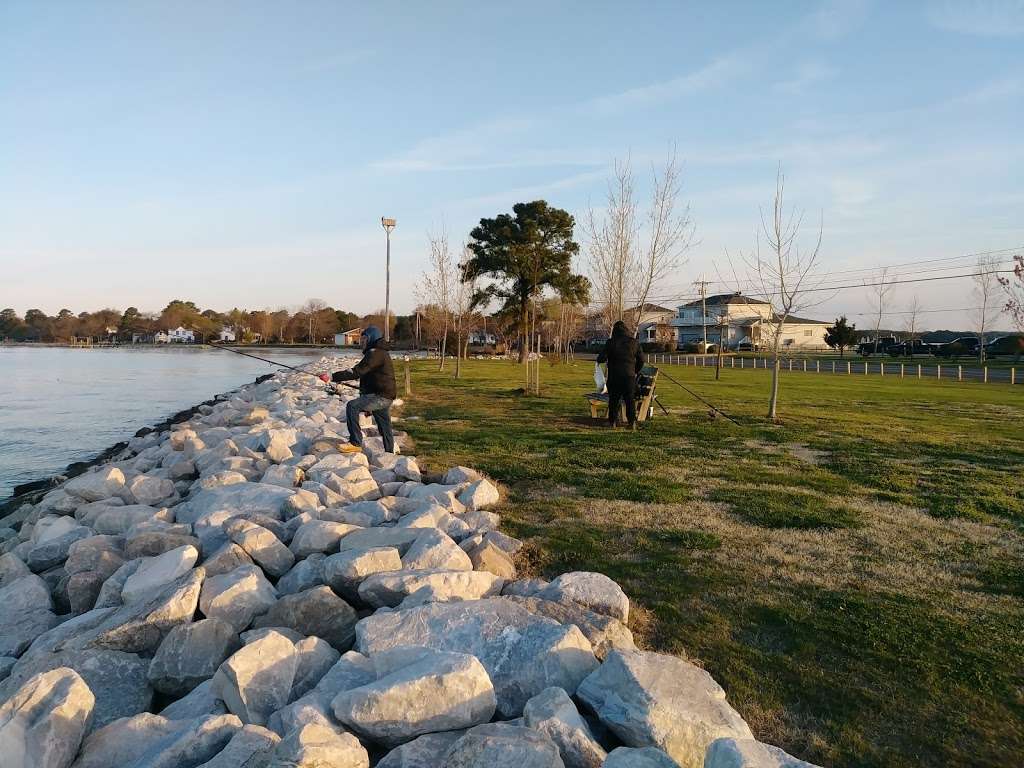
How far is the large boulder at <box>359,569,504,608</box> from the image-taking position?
357 centimetres

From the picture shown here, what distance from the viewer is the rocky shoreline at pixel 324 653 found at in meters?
2.41

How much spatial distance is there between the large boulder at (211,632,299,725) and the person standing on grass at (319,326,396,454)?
4963 millimetres

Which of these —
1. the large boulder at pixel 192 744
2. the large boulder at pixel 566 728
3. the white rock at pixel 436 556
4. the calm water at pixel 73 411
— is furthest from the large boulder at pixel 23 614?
the calm water at pixel 73 411

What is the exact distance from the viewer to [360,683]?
2.83 metres

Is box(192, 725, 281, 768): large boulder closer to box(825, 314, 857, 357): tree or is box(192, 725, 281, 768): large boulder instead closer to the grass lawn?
the grass lawn

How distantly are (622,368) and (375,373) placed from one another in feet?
12.7

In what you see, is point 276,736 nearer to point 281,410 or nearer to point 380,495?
point 380,495

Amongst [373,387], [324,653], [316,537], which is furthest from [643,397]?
[324,653]

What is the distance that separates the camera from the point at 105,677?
10.4 feet

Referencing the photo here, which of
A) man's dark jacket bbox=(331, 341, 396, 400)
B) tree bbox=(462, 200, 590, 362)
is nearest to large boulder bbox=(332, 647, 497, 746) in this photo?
man's dark jacket bbox=(331, 341, 396, 400)

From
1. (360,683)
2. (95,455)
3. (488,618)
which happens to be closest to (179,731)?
(360,683)

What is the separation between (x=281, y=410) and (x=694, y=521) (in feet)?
30.5

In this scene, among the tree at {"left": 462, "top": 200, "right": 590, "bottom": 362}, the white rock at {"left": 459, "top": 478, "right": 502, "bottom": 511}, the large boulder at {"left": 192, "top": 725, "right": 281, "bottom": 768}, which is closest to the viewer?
the large boulder at {"left": 192, "top": 725, "right": 281, "bottom": 768}

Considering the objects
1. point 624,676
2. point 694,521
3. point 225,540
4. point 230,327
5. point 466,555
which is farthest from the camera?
point 230,327
